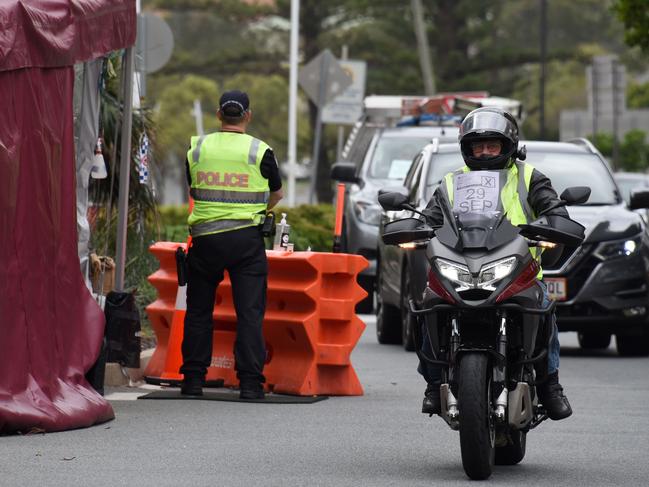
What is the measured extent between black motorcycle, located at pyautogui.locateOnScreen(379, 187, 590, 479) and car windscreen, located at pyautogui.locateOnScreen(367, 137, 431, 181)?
1099cm

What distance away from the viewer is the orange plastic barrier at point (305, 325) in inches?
464

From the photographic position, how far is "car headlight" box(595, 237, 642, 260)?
1473 cm

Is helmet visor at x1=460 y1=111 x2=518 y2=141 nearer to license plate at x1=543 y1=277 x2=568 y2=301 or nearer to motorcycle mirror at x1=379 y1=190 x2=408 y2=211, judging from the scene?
motorcycle mirror at x1=379 y1=190 x2=408 y2=211

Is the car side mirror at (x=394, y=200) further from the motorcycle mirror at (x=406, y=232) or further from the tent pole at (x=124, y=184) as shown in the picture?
the tent pole at (x=124, y=184)

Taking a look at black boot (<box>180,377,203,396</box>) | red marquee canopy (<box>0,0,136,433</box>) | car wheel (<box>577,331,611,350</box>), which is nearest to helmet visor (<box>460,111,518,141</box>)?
red marquee canopy (<box>0,0,136,433</box>)

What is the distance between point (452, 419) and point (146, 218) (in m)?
8.08

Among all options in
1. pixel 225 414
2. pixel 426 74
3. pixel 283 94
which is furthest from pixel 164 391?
pixel 283 94

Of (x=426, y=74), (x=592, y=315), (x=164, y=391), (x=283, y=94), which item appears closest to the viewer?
(x=164, y=391)

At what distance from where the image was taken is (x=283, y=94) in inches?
2643

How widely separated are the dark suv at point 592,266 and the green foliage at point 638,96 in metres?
73.7

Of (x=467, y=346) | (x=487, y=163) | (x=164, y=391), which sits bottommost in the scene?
(x=164, y=391)

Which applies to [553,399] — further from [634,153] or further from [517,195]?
[634,153]

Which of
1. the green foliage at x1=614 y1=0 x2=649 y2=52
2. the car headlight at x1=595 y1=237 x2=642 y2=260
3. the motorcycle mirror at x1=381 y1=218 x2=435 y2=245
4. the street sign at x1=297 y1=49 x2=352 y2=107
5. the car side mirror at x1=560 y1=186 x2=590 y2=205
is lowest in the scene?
the car headlight at x1=595 y1=237 x2=642 y2=260

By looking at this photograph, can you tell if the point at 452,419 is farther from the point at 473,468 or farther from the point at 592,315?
the point at 592,315
